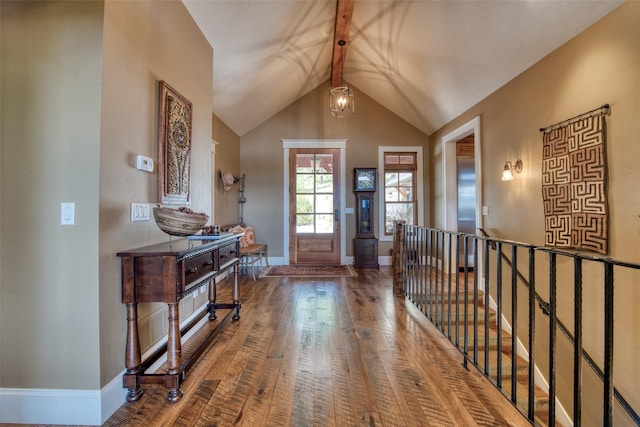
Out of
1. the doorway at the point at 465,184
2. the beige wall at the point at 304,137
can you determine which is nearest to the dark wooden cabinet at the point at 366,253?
the beige wall at the point at 304,137

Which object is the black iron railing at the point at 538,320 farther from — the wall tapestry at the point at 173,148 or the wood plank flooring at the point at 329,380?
the wall tapestry at the point at 173,148

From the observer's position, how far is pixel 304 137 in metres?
5.48

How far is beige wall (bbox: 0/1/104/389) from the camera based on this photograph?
1464mm

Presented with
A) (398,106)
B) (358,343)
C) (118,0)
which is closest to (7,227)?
(118,0)

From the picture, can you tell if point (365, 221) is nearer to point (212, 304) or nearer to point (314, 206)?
point (314, 206)

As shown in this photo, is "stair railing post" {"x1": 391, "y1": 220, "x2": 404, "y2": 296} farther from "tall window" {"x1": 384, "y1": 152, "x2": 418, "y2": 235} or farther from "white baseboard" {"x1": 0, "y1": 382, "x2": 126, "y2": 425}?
"white baseboard" {"x1": 0, "y1": 382, "x2": 126, "y2": 425}

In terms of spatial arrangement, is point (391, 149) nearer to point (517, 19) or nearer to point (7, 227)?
point (517, 19)

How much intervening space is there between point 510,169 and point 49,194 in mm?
3953

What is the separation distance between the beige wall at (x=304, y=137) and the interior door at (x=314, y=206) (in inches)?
8.8

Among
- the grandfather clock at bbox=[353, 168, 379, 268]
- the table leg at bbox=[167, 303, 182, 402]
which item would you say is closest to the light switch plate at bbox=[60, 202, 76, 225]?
the table leg at bbox=[167, 303, 182, 402]

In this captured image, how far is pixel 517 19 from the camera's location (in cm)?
245

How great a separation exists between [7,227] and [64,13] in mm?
1171

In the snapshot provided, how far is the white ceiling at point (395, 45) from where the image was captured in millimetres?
2463

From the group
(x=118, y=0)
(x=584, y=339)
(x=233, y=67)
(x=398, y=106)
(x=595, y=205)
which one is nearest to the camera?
(x=118, y=0)
